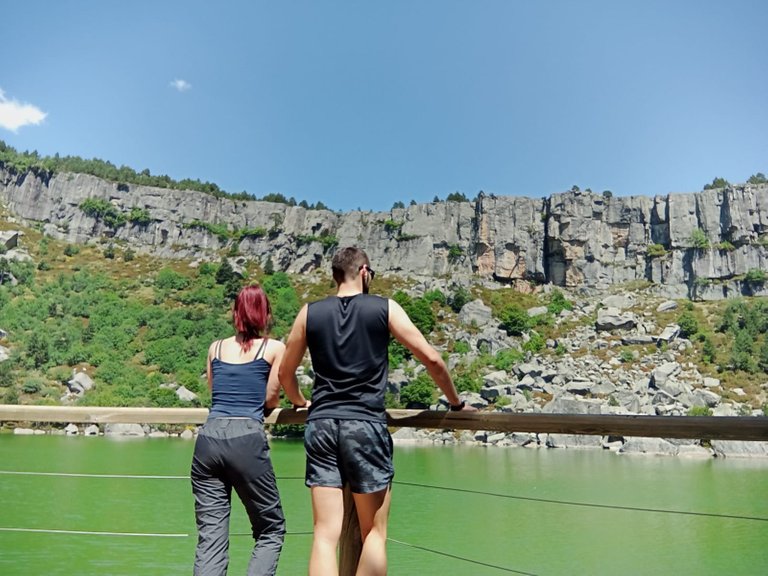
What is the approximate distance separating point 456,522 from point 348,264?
43.6ft

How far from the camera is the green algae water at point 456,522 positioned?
10.2 meters

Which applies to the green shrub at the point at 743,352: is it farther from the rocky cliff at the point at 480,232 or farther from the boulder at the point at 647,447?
the boulder at the point at 647,447

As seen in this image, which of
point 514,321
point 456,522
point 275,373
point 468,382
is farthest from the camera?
point 514,321

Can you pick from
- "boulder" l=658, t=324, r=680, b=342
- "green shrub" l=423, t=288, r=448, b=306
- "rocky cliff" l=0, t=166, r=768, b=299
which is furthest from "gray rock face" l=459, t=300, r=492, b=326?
"boulder" l=658, t=324, r=680, b=342

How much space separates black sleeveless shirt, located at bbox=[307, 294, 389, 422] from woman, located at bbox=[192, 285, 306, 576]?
311mm

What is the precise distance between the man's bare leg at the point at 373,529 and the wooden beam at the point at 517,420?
50 centimetres

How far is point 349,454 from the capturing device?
2.08 m

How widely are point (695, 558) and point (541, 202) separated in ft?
258

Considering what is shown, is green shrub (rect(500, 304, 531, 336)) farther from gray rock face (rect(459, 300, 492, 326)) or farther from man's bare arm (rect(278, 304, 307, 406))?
man's bare arm (rect(278, 304, 307, 406))

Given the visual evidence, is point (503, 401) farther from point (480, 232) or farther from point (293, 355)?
point (293, 355)

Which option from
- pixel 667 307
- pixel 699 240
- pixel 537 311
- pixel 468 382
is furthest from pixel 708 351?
pixel 699 240

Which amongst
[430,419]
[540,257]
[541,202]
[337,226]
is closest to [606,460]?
[430,419]

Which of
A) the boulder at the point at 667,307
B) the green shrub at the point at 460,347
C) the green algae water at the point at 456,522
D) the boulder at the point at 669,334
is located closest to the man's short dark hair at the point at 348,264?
the green algae water at the point at 456,522

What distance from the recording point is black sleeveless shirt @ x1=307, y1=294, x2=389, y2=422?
2135mm
